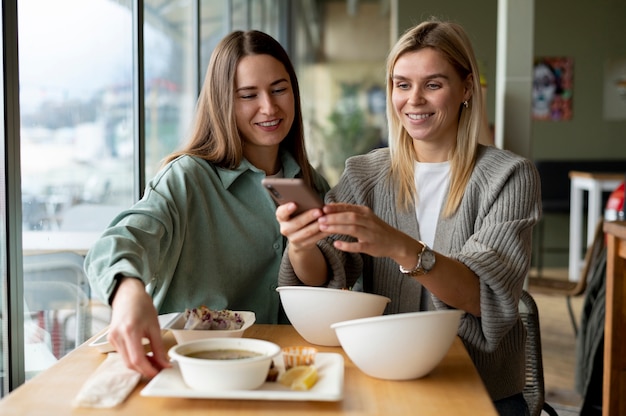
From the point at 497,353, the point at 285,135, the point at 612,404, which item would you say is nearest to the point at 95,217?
the point at 285,135

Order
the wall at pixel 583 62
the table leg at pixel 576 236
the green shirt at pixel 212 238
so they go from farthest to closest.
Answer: the wall at pixel 583 62
the table leg at pixel 576 236
the green shirt at pixel 212 238

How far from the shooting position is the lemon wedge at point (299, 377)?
3.74 ft

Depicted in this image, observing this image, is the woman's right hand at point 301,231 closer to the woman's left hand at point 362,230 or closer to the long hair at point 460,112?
the woman's left hand at point 362,230

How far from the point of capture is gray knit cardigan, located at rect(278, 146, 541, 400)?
158 cm

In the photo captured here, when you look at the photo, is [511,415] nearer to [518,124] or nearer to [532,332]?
[532,332]

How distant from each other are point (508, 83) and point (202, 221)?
8.77ft

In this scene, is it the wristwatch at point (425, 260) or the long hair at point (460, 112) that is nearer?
the wristwatch at point (425, 260)

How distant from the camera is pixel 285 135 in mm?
1935

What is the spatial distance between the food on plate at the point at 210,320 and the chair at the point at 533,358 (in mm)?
783

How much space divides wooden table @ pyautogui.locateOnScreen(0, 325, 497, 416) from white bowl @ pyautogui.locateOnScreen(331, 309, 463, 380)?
0.03 metres

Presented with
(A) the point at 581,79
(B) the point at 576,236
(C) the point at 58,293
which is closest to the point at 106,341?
(C) the point at 58,293

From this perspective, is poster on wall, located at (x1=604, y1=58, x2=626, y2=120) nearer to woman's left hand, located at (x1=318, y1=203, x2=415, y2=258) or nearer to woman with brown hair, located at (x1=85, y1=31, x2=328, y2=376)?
woman with brown hair, located at (x1=85, y1=31, x2=328, y2=376)

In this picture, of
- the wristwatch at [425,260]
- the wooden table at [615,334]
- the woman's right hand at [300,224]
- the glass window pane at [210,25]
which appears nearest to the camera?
the woman's right hand at [300,224]

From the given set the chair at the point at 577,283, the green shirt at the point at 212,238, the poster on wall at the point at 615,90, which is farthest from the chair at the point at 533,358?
the poster on wall at the point at 615,90
